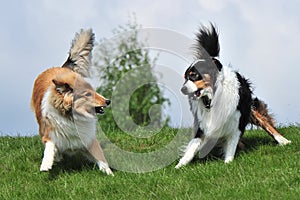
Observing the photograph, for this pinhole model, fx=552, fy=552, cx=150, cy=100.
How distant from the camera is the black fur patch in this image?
8.54 m

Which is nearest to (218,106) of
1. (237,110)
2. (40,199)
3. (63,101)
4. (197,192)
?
(237,110)

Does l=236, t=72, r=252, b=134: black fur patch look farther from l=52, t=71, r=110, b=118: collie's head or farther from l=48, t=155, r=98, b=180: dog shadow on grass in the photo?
l=48, t=155, r=98, b=180: dog shadow on grass

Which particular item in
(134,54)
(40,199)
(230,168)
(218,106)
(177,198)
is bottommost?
(40,199)

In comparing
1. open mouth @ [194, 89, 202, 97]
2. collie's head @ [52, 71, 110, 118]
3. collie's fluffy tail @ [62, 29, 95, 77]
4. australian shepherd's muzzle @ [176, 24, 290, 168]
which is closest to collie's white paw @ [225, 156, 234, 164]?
australian shepherd's muzzle @ [176, 24, 290, 168]

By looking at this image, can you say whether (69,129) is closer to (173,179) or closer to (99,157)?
(99,157)

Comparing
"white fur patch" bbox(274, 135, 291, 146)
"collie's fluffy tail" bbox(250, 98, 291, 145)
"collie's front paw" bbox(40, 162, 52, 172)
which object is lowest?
"collie's front paw" bbox(40, 162, 52, 172)

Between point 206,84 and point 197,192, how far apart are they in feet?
5.50

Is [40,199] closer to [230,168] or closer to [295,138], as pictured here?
[230,168]

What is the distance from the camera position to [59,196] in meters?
7.70

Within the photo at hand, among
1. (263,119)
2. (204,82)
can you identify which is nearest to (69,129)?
(204,82)

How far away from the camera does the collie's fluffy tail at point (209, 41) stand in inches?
331

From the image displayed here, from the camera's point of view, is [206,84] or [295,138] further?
[295,138]

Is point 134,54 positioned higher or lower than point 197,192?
higher

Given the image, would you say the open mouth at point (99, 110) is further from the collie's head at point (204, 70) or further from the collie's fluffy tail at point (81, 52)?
the collie's fluffy tail at point (81, 52)
